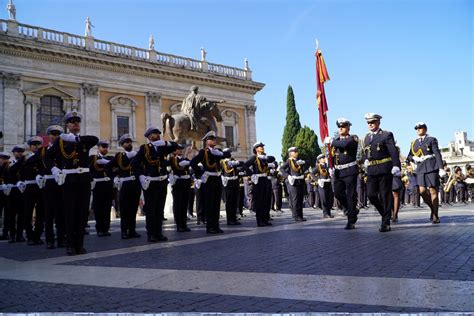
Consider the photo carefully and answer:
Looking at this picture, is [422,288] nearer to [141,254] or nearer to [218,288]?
[218,288]

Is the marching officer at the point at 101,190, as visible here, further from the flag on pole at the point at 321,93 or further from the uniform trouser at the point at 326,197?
the flag on pole at the point at 321,93

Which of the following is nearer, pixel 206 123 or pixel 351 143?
pixel 351 143

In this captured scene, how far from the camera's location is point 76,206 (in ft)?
22.3

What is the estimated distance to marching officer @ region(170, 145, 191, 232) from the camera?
9938 millimetres

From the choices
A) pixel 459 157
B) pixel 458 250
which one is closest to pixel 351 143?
pixel 458 250

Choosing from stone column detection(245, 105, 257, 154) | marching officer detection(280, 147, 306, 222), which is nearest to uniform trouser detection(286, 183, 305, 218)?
marching officer detection(280, 147, 306, 222)

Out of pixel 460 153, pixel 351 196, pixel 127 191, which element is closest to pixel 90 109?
pixel 127 191

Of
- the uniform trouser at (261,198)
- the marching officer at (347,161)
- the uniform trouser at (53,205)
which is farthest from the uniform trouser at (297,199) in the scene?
the uniform trouser at (53,205)

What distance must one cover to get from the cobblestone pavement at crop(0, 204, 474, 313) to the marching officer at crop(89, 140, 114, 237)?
3278mm

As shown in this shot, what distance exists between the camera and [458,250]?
202 inches

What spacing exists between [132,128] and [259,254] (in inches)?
1318

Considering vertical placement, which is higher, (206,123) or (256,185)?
(206,123)

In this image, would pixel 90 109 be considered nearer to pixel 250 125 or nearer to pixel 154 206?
pixel 250 125

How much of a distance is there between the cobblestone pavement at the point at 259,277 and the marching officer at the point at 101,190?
328 centimetres
